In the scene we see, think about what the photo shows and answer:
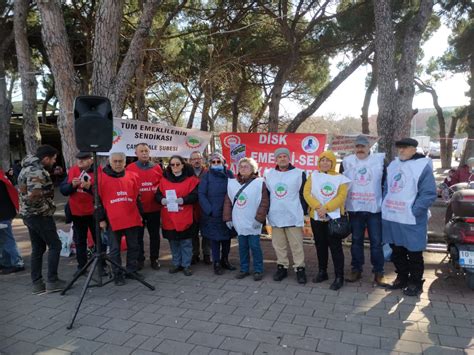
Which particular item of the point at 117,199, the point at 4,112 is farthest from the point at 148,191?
the point at 4,112

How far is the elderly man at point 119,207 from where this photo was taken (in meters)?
4.70

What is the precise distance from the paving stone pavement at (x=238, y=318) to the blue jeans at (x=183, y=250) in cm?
25

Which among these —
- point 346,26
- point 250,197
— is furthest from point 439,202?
point 250,197

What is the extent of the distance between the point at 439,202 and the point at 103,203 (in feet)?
31.0

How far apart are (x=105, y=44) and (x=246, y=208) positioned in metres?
3.71

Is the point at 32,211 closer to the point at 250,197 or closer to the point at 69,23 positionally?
the point at 250,197

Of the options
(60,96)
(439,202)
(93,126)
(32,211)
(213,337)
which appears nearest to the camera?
(213,337)

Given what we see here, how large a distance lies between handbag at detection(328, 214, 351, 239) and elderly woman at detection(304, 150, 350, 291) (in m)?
0.06

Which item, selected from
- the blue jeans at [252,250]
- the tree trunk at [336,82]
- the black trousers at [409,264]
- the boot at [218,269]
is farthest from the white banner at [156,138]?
the black trousers at [409,264]

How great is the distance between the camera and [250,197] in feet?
16.1

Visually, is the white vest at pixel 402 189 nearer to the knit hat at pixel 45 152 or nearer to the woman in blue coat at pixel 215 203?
the woman in blue coat at pixel 215 203

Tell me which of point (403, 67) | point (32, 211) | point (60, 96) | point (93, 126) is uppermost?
point (403, 67)

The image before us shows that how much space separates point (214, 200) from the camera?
16.8 feet

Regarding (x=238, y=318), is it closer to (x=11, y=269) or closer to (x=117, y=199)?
(x=117, y=199)
